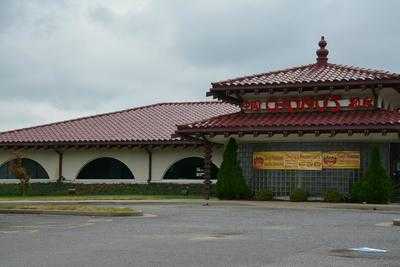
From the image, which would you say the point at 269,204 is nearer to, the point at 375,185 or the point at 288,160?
the point at 288,160

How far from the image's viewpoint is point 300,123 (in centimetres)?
2619

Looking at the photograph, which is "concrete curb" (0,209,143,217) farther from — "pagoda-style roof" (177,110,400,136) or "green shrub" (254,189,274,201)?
"green shrub" (254,189,274,201)

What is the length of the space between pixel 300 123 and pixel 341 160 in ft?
7.50

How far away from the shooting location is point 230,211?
847 inches

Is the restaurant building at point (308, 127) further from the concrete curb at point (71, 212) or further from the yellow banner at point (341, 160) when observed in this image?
the concrete curb at point (71, 212)

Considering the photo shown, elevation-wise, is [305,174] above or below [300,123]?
below

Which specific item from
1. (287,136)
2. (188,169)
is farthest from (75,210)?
(188,169)

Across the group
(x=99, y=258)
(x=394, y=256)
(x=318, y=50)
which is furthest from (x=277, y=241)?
(x=318, y=50)

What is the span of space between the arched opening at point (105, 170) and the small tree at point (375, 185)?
12.3m

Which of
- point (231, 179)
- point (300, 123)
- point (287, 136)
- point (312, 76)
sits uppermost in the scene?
point (312, 76)

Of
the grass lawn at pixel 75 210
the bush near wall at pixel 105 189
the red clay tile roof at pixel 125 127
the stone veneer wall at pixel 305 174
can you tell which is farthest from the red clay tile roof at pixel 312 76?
the grass lawn at pixel 75 210

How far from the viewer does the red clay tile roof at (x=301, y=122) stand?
25.0m

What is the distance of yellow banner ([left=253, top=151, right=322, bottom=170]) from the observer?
88.7 feet

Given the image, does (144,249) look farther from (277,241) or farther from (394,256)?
(394,256)
